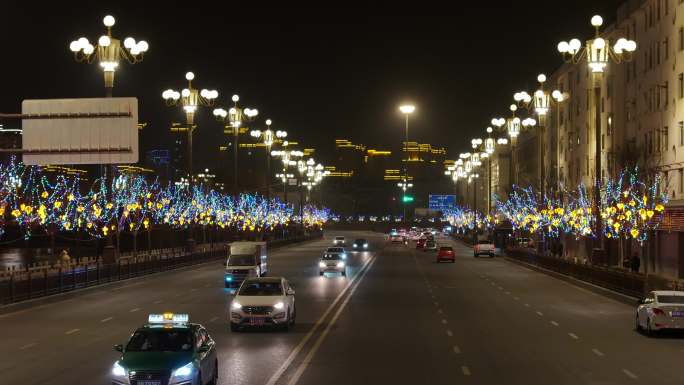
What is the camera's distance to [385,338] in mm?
24516

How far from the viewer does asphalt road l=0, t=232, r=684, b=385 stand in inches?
723

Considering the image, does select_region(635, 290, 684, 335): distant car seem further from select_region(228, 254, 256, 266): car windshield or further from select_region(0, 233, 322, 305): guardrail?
select_region(228, 254, 256, 266): car windshield

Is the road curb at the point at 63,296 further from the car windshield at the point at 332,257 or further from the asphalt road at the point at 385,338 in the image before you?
the car windshield at the point at 332,257

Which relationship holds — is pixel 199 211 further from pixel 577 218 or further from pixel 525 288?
pixel 525 288

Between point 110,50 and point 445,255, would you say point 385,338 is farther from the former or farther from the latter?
point 445,255

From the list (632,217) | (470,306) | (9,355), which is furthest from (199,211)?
(9,355)

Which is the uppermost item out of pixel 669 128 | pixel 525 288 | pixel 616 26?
pixel 616 26

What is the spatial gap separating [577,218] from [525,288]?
22549 mm

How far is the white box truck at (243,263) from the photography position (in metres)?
45.4

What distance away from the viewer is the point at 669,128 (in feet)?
179

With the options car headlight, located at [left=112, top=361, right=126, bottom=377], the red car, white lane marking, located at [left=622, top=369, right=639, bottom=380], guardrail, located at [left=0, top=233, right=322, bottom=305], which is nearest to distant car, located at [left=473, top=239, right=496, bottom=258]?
the red car

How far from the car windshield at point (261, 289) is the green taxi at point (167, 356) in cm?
1049

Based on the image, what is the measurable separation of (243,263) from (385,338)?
75.4 feet

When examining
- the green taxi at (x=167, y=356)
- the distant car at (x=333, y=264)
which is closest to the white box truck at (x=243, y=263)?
the distant car at (x=333, y=264)
